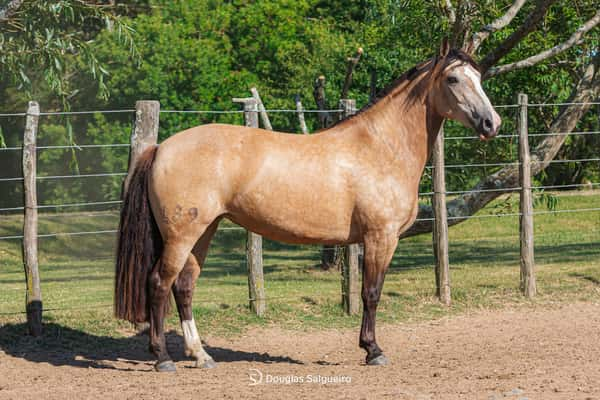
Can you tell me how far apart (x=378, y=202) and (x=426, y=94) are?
0.94 m

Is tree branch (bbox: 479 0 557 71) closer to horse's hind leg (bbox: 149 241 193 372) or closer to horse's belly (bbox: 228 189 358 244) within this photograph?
horse's belly (bbox: 228 189 358 244)

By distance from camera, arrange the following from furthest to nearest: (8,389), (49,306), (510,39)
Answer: (510,39) → (49,306) → (8,389)

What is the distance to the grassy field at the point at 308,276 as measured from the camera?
8.00 metres

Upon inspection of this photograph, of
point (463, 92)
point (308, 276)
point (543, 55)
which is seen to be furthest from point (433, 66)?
point (308, 276)

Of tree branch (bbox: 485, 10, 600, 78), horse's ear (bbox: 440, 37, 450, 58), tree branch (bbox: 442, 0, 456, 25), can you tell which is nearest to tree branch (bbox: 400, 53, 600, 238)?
tree branch (bbox: 485, 10, 600, 78)

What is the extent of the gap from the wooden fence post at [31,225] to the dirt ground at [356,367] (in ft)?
1.78

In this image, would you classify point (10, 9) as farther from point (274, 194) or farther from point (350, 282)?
point (274, 194)

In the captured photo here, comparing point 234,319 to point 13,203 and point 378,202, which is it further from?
point 13,203

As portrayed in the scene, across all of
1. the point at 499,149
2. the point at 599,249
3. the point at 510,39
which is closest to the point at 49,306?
the point at 510,39

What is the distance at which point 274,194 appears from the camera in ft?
19.7

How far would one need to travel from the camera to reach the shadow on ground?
6.55 meters

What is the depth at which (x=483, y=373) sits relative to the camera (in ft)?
18.8

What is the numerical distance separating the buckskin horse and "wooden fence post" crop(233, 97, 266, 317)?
1.75 metres

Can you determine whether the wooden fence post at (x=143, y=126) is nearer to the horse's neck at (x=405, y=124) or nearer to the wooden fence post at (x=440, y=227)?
the horse's neck at (x=405, y=124)
